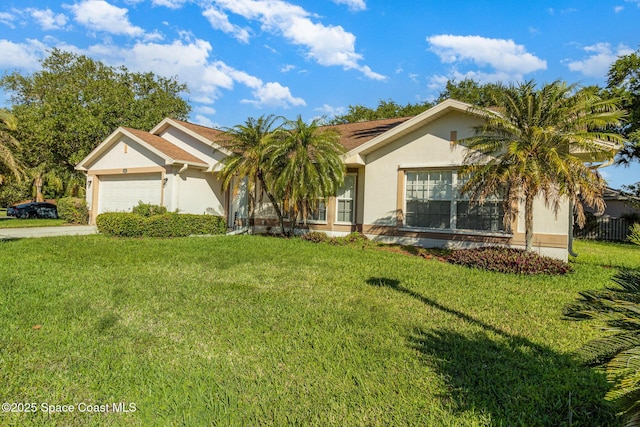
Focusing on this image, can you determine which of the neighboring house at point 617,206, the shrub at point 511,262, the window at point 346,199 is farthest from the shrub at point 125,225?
the neighboring house at point 617,206

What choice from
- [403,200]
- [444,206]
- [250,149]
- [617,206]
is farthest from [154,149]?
[617,206]

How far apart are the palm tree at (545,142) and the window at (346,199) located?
5.66 meters

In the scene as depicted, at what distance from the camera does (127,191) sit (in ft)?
60.0

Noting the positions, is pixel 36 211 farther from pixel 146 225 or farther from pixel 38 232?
pixel 146 225

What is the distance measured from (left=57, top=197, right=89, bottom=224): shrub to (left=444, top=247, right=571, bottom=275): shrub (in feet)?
63.6

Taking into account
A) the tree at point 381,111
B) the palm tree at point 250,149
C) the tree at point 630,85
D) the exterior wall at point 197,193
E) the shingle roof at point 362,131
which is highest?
the tree at point 381,111

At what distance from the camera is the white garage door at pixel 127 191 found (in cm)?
1719

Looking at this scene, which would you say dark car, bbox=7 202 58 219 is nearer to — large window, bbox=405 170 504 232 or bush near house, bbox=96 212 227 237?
bush near house, bbox=96 212 227 237

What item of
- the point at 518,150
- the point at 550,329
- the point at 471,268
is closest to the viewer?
the point at 550,329

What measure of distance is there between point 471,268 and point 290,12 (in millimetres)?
10183

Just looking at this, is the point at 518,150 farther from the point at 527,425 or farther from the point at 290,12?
the point at 290,12

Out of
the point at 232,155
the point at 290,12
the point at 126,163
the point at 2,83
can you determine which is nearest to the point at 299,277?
the point at 232,155

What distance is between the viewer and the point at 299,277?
8.21 m

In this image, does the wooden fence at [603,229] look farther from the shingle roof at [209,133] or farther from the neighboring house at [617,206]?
the shingle roof at [209,133]
